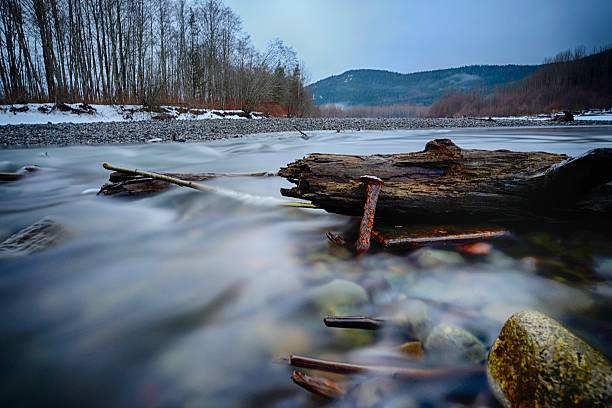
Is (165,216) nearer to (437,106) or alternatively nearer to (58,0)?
(58,0)

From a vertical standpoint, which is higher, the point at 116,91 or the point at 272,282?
the point at 116,91

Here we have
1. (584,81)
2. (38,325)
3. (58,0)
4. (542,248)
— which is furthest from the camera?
(584,81)

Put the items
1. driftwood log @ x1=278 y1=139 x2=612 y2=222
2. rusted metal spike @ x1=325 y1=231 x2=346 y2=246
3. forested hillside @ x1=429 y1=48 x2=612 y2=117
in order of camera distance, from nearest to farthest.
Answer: driftwood log @ x1=278 y1=139 x2=612 y2=222, rusted metal spike @ x1=325 y1=231 x2=346 y2=246, forested hillside @ x1=429 y1=48 x2=612 y2=117

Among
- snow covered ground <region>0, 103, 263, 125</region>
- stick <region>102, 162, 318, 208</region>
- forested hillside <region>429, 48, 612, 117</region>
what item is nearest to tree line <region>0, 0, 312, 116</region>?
snow covered ground <region>0, 103, 263, 125</region>

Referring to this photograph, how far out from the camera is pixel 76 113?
62.2 ft

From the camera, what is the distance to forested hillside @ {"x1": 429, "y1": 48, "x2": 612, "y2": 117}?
5656cm

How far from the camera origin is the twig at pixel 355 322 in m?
1.53

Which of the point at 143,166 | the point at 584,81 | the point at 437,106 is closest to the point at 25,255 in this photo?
the point at 143,166

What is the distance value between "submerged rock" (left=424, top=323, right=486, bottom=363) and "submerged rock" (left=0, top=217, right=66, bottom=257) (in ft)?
9.29

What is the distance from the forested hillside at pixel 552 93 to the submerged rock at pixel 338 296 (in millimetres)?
64101

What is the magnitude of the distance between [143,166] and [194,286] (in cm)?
538

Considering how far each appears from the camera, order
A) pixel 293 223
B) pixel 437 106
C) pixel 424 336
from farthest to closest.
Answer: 1. pixel 437 106
2. pixel 293 223
3. pixel 424 336

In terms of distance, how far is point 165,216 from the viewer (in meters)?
3.48

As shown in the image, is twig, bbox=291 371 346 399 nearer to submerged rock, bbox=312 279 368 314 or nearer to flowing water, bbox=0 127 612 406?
flowing water, bbox=0 127 612 406
